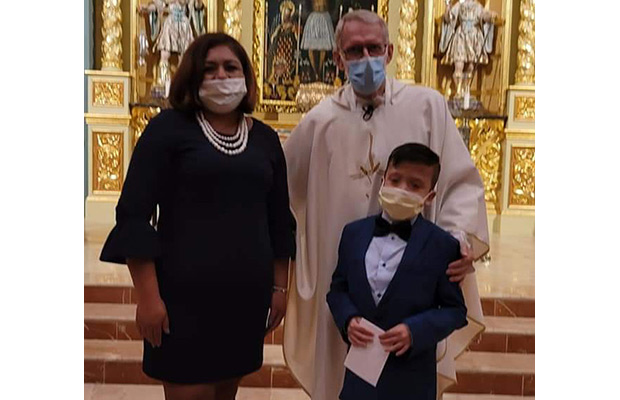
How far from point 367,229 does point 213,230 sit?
Result: 508mm

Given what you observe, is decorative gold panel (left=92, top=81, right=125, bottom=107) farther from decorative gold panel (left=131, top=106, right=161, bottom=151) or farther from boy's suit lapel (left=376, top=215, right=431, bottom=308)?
boy's suit lapel (left=376, top=215, right=431, bottom=308)

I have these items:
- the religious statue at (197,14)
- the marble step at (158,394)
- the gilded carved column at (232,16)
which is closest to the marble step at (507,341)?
the marble step at (158,394)

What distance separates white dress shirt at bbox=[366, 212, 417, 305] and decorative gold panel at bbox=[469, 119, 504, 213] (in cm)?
579

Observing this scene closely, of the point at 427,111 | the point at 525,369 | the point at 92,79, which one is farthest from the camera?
the point at 92,79

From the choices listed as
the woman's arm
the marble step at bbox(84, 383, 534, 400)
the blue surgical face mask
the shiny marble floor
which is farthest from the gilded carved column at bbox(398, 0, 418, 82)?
the woman's arm

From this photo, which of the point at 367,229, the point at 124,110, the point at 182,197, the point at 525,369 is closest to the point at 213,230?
the point at 182,197

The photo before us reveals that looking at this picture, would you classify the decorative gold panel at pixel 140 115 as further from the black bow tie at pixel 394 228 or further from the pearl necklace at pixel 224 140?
the black bow tie at pixel 394 228

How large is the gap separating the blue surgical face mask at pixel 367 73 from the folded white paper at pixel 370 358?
834 millimetres

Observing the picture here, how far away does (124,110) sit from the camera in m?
7.55

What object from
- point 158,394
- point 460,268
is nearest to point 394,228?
point 460,268

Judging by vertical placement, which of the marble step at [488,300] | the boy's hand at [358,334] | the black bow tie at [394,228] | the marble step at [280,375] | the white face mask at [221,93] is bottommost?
the marble step at [280,375]

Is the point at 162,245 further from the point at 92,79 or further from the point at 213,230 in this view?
the point at 92,79

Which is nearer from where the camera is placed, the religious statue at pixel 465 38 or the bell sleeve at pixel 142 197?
the bell sleeve at pixel 142 197

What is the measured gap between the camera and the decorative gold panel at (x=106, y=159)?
754 cm
